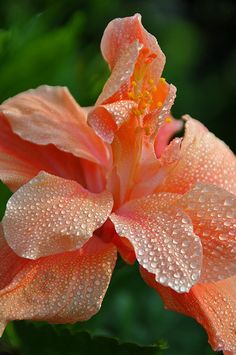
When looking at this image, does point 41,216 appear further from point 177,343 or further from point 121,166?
point 177,343

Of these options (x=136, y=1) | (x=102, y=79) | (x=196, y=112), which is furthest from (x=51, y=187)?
(x=136, y=1)

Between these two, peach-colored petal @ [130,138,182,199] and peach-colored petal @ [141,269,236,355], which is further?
peach-colored petal @ [130,138,182,199]

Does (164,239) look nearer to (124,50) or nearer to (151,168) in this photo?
(151,168)

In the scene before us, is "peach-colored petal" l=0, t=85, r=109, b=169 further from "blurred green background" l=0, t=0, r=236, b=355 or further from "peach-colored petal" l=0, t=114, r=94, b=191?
"blurred green background" l=0, t=0, r=236, b=355

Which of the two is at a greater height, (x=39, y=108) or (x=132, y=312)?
(x=39, y=108)

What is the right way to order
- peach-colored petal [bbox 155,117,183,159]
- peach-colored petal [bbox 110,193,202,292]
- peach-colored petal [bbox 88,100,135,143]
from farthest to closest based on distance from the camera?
peach-colored petal [bbox 155,117,183,159]
peach-colored petal [bbox 88,100,135,143]
peach-colored petal [bbox 110,193,202,292]

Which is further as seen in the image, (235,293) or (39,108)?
(39,108)

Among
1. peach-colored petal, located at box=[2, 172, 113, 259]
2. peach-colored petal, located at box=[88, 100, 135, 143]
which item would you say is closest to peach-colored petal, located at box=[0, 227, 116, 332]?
peach-colored petal, located at box=[2, 172, 113, 259]
